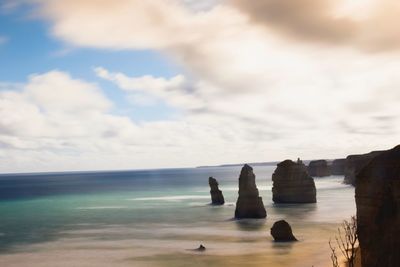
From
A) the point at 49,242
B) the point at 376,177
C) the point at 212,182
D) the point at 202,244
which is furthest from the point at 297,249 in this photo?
the point at 212,182

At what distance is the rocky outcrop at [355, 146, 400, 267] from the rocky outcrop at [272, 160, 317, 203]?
91123mm

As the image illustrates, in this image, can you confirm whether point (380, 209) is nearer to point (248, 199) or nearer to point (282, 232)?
point (282, 232)

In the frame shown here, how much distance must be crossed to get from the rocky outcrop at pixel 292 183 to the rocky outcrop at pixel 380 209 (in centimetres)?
9112

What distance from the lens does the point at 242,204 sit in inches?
3935

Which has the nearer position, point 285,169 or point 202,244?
point 202,244

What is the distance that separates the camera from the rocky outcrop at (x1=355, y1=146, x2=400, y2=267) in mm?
30562

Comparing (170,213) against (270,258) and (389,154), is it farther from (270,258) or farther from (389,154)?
(389,154)

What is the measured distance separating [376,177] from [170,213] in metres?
90.8

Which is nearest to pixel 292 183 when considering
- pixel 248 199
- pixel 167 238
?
pixel 248 199

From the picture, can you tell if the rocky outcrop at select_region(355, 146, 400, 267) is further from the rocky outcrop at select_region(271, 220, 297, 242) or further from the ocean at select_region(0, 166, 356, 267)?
the rocky outcrop at select_region(271, 220, 297, 242)

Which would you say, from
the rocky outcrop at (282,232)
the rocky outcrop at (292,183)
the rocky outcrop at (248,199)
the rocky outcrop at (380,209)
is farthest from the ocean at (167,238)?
the rocky outcrop at (380,209)

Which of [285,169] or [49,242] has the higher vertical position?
[285,169]

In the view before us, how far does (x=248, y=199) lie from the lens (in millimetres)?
99062

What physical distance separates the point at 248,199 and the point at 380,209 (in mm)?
67893
